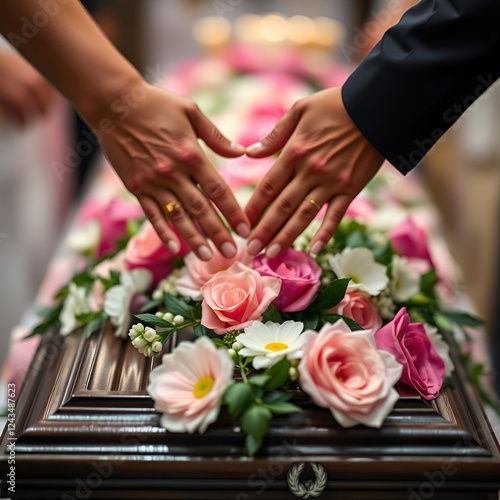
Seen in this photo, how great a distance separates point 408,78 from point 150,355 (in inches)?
22.8

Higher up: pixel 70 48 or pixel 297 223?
pixel 70 48

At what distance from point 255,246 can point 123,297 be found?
232 millimetres

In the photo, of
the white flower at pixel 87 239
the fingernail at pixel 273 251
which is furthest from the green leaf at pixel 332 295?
the white flower at pixel 87 239

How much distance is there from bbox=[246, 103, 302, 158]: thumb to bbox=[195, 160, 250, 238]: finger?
100mm

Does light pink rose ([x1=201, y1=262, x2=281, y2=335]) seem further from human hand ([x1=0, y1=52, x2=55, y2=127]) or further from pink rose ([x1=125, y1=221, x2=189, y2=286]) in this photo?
human hand ([x1=0, y1=52, x2=55, y2=127])

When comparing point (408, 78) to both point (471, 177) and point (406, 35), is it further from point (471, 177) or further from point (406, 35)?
point (471, 177)

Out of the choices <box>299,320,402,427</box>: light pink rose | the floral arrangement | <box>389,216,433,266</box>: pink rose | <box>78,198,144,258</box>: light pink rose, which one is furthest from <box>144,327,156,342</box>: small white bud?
<box>389,216,433,266</box>: pink rose

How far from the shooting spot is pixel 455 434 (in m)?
0.75

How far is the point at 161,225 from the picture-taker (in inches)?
38.4

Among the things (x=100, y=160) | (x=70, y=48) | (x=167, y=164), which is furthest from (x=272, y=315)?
(x=100, y=160)

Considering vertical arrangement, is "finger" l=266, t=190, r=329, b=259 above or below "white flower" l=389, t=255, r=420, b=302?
above

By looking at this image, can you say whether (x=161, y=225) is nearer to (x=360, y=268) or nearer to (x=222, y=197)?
(x=222, y=197)

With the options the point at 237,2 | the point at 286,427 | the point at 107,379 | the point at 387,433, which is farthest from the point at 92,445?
the point at 237,2

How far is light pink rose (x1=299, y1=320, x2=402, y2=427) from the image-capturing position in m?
0.72
